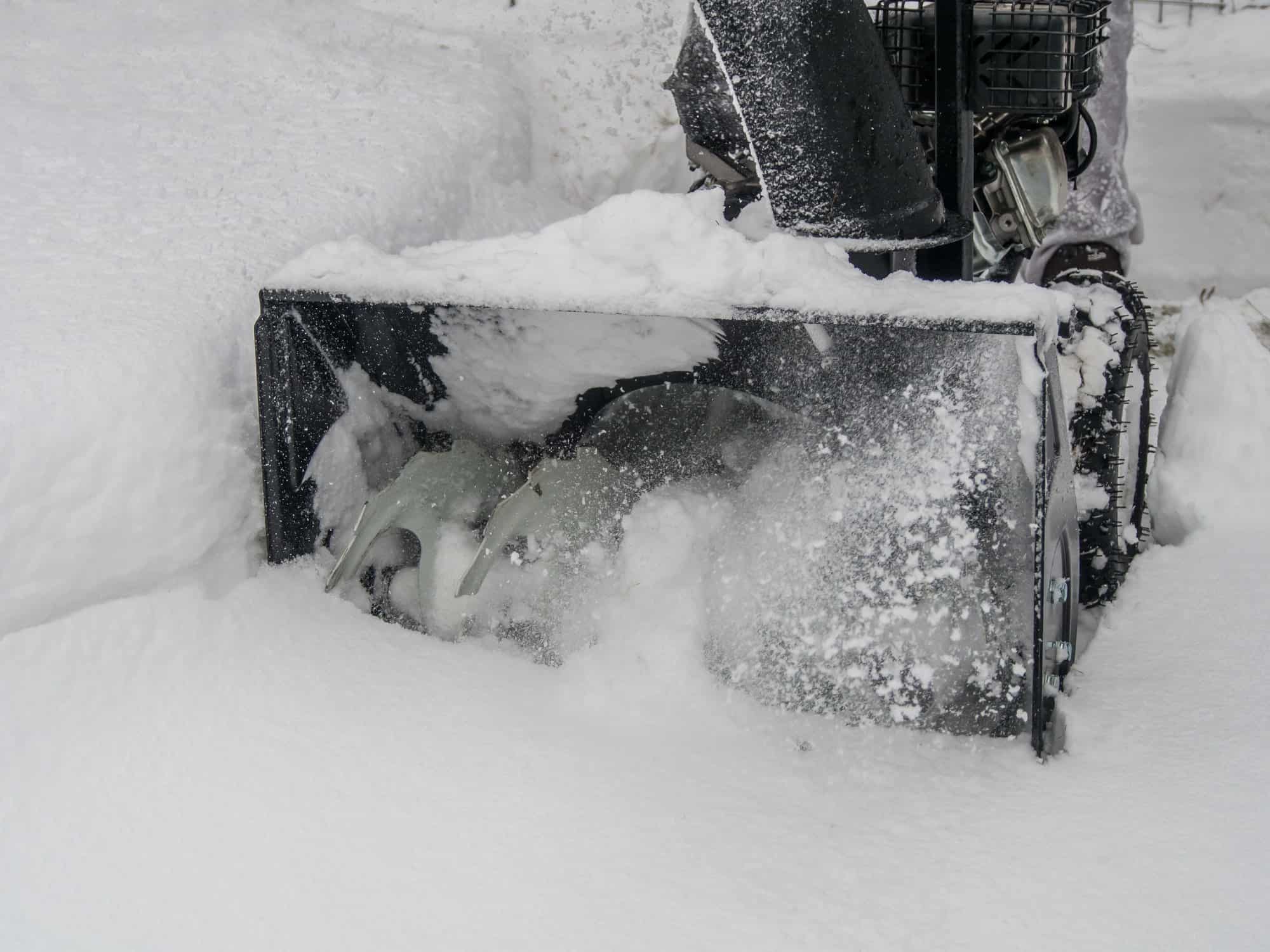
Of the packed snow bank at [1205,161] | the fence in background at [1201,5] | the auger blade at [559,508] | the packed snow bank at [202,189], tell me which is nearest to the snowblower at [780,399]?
the auger blade at [559,508]

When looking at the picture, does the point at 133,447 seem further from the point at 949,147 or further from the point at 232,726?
the point at 949,147

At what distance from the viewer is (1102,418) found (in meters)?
1.81

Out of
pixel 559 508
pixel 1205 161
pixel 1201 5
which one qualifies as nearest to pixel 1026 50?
pixel 559 508

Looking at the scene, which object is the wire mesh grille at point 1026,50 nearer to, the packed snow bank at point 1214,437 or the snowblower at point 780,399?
the snowblower at point 780,399

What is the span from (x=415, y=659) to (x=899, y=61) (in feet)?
3.88

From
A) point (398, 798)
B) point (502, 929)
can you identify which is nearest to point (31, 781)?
point (398, 798)

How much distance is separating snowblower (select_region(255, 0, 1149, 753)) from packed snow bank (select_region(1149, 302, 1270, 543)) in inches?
2.6

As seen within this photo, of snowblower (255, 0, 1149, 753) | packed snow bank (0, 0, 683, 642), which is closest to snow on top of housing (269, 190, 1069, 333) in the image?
snowblower (255, 0, 1149, 753)

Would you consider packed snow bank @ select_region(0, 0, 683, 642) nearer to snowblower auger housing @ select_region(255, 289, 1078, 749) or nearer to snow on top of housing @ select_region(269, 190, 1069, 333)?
snowblower auger housing @ select_region(255, 289, 1078, 749)

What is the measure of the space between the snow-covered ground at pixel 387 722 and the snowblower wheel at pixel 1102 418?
0.07m

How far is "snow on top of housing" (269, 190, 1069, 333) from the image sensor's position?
1349mm

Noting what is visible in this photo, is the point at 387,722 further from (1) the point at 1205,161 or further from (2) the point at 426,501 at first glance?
(1) the point at 1205,161

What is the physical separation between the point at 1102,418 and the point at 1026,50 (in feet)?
1.87

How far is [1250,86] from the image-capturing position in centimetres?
364
